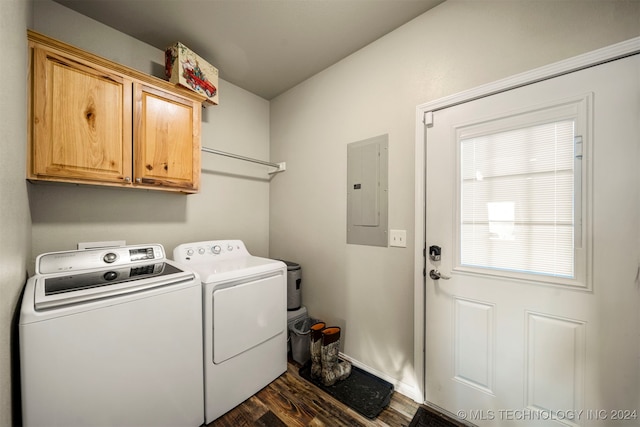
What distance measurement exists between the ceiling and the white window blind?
→ 1085 millimetres

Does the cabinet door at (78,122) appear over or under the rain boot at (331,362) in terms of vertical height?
over

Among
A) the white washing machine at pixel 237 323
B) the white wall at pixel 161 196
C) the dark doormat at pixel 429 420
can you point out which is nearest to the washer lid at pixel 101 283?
the white washing machine at pixel 237 323

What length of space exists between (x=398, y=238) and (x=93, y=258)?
2.03m

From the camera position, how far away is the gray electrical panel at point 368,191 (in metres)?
1.83

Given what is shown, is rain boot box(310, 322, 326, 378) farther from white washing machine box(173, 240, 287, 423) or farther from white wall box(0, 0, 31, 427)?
white wall box(0, 0, 31, 427)

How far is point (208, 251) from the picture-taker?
6.50 feet

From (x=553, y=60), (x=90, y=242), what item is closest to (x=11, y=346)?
(x=90, y=242)

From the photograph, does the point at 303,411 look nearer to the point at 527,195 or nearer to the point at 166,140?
the point at 527,195

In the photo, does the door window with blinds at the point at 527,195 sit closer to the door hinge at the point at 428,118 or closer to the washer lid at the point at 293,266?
the door hinge at the point at 428,118

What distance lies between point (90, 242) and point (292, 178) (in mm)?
1702

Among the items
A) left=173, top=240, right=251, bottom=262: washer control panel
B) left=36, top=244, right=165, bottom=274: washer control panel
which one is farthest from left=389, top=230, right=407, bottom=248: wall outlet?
left=36, top=244, right=165, bottom=274: washer control panel

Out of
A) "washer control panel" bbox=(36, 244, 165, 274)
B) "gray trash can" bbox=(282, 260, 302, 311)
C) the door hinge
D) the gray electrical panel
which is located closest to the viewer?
"washer control panel" bbox=(36, 244, 165, 274)

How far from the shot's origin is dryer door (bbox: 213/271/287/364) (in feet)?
4.95

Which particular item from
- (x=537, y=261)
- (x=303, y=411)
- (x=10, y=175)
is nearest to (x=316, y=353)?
(x=303, y=411)
